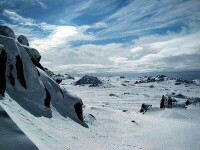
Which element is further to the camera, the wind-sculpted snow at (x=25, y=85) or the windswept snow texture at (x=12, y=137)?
the wind-sculpted snow at (x=25, y=85)

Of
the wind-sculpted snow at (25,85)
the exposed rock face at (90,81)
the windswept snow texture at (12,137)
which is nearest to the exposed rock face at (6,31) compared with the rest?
the wind-sculpted snow at (25,85)

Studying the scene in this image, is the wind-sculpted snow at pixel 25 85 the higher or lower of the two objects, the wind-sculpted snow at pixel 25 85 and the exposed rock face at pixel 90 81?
the higher

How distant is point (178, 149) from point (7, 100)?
34.4 feet

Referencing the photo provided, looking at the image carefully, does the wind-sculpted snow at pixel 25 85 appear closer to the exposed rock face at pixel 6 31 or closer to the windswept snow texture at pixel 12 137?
the exposed rock face at pixel 6 31

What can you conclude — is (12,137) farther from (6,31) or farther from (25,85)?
(6,31)

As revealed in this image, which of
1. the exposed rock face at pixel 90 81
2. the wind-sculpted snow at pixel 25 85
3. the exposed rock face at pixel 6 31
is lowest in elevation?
the exposed rock face at pixel 90 81

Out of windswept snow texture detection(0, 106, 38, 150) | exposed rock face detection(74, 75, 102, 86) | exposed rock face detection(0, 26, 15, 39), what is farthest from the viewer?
exposed rock face detection(74, 75, 102, 86)

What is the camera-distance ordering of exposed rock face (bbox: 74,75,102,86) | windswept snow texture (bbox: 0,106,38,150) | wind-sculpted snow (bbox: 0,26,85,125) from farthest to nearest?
exposed rock face (bbox: 74,75,102,86), wind-sculpted snow (bbox: 0,26,85,125), windswept snow texture (bbox: 0,106,38,150)

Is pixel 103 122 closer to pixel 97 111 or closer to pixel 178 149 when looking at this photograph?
pixel 97 111

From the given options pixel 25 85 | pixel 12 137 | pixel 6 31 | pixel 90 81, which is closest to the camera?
pixel 12 137

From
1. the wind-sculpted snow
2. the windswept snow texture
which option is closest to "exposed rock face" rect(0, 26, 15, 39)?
the wind-sculpted snow

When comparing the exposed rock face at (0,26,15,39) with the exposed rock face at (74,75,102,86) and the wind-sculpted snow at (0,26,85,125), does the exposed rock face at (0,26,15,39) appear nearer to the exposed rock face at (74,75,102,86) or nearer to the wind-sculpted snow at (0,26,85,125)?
the wind-sculpted snow at (0,26,85,125)

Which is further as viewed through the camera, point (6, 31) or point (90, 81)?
point (90, 81)

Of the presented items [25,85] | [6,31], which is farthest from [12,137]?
[6,31]
